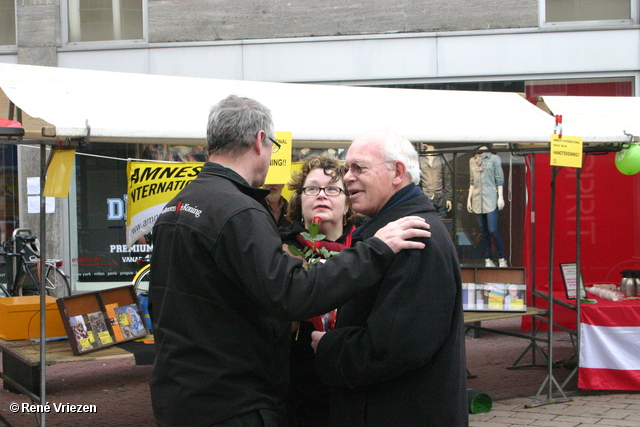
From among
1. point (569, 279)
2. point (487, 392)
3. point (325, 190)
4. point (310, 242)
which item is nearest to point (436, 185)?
point (569, 279)

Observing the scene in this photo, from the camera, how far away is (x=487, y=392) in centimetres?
570

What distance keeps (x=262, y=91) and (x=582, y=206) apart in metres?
4.56

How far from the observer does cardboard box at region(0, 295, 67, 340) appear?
4492 millimetres

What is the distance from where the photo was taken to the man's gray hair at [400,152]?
2152 mm

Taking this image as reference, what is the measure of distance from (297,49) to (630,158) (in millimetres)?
5967

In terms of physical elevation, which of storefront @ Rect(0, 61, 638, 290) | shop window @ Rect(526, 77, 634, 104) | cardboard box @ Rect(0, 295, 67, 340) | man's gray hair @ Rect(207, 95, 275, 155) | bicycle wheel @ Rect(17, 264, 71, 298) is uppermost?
shop window @ Rect(526, 77, 634, 104)

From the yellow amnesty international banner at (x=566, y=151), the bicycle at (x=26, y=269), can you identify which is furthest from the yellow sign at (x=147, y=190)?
the bicycle at (x=26, y=269)

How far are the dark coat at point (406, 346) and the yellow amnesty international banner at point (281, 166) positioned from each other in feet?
6.08

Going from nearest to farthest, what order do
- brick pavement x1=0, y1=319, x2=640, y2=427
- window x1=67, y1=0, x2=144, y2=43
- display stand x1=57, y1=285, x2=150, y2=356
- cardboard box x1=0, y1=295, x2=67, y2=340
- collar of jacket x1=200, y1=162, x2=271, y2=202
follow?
collar of jacket x1=200, y1=162, x2=271, y2=202, display stand x1=57, y1=285, x2=150, y2=356, cardboard box x1=0, y1=295, x2=67, y2=340, brick pavement x1=0, y1=319, x2=640, y2=427, window x1=67, y1=0, x2=144, y2=43

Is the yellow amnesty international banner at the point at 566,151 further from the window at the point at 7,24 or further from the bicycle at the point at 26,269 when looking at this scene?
the window at the point at 7,24

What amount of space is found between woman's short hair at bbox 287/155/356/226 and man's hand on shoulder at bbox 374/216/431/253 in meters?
1.31

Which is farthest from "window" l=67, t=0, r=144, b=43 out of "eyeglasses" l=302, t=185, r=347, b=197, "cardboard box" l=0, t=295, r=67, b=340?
"eyeglasses" l=302, t=185, r=347, b=197

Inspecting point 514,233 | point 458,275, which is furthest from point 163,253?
point 514,233

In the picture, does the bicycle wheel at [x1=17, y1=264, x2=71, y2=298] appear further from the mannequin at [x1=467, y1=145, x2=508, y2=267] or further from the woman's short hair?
the woman's short hair
